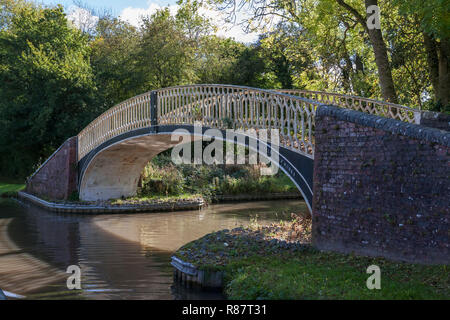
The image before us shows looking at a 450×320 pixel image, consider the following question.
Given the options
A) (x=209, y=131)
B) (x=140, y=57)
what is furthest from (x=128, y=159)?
(x=140, y=57)

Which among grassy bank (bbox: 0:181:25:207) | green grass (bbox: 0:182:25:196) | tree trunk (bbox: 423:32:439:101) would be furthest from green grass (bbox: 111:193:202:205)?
tree trunk (bbox: 423:32:439:101)

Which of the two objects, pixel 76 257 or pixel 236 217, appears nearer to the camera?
pixel 76 257

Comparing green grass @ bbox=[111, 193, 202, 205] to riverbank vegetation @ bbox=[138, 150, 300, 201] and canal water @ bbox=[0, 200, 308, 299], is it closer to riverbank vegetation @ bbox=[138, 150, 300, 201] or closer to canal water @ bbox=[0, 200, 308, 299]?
riverbank vegetation @ bbox=[138, 150, 300, 201]

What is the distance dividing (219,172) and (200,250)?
49.5 feet

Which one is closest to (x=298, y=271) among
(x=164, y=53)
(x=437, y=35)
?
(x=437, y=35)

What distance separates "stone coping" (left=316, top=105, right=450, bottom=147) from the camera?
6219 millimetres

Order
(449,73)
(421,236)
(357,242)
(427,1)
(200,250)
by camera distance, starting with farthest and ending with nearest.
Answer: (449,73), (427,1), (200,250), (357,242), (421,236)

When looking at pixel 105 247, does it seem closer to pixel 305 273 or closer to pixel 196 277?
pixel 196 277

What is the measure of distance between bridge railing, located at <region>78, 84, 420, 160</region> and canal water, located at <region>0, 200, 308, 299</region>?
2.83 meters

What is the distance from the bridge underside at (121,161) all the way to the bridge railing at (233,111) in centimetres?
30

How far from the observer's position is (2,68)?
26531 mm

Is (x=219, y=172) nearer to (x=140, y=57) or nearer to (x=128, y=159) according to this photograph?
(x=128, y=159)

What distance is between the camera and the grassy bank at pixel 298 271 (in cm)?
559

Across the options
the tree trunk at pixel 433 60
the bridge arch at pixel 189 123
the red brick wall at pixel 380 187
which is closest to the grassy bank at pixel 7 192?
the bridge arch at pixel 189 123
